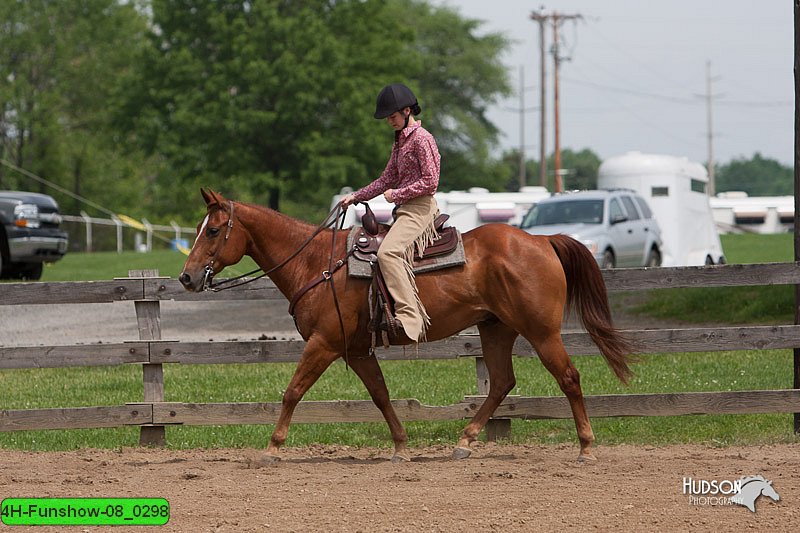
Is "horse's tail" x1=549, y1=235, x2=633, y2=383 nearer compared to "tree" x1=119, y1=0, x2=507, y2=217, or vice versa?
"horse's tail" x1=549, y1=235, x2=633, y2=383

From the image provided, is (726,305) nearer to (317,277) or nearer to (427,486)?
(317,277)

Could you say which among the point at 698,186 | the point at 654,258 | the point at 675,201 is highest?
the point at 698,186

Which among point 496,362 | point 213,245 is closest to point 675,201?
point 496,362

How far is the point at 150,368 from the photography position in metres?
8.93

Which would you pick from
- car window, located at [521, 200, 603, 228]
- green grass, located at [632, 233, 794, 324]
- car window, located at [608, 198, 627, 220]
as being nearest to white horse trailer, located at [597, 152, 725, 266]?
car window, located at [608, 198, 627, 220]

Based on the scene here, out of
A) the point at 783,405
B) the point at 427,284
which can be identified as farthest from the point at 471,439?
the point at 783,405

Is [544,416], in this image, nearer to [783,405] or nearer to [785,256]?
[783,405]

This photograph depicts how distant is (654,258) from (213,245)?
15.3 metres

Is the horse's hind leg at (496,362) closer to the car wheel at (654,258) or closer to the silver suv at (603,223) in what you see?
the silver suv at (603,223)

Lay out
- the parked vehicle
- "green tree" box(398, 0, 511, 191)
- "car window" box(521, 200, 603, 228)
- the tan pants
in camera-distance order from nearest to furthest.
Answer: the tan pants < the parked vehicle < "car window" box(521, 200, 603, 228) < "green tree" box(398, 0, 511, 191)

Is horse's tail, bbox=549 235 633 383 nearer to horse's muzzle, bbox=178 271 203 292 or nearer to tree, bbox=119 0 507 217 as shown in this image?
horse's muzzle, bbox=178 271 203 292

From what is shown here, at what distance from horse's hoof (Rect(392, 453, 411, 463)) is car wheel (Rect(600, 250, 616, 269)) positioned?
11.7 meters

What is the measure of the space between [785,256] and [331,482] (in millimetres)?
20628

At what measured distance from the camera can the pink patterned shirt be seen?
771cm
